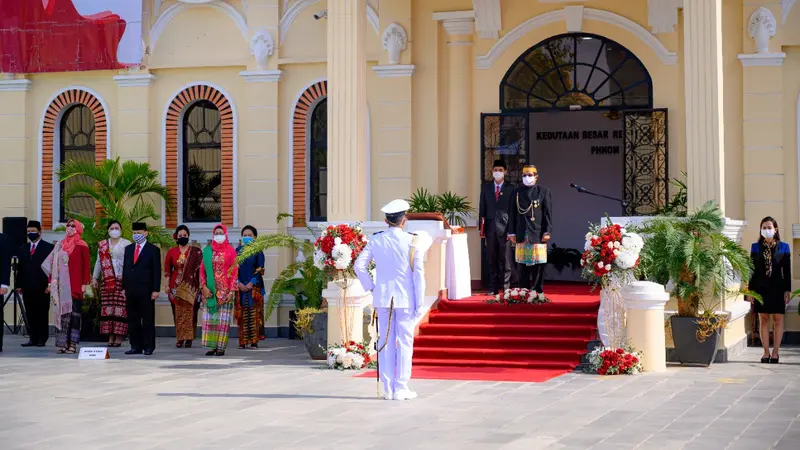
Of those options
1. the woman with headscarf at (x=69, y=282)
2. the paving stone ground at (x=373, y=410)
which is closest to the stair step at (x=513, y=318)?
the paving stone ground at (x=373, y=410)

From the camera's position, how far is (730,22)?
1817cm

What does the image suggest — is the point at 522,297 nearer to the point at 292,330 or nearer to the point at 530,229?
the point at 530,229

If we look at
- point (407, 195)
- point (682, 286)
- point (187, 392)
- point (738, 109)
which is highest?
point (738, 109)

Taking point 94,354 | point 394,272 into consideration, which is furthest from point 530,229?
point 94,354

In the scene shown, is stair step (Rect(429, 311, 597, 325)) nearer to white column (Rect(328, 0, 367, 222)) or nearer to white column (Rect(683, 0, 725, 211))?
white column (Rect(328, 0, 367, 222))

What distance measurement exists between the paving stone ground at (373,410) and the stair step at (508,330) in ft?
4.19

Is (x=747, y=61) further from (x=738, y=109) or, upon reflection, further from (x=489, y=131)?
(x=489, y=131)

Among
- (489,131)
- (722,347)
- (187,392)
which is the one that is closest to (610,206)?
(489,131)

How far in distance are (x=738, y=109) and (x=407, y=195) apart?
5.25m

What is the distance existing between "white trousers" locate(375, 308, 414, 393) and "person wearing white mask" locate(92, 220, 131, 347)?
6852 millimetres

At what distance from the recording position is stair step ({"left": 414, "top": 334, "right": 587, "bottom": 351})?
14773mm

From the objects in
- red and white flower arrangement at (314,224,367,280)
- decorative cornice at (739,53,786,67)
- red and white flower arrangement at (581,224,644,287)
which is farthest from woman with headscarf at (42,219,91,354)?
decorative cornice at (739,53,786,67)

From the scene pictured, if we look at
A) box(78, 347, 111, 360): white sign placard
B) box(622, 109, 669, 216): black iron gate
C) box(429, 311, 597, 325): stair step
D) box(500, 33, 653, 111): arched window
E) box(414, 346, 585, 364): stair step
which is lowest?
box(78, 347, 111, 360): white sign placard

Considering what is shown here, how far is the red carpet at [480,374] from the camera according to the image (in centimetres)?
1341
